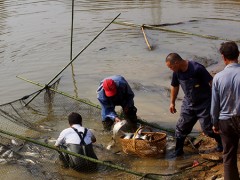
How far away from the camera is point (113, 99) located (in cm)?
611

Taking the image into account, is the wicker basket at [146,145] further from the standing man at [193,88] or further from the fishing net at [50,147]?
the standing man at [193,88]

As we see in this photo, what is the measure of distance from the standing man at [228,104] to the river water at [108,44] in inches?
118

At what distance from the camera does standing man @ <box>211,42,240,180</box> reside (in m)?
3.67

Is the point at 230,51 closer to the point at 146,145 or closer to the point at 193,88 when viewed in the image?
the point at 193,88

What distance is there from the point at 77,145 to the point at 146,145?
97cm

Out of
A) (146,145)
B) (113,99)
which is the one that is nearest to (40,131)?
(113,99)

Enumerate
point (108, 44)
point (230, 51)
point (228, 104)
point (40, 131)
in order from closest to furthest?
point (230, 51)
point (228, 104)
point (40, 131)
point (108, 44)

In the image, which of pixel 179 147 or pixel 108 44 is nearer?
pixel 179 147

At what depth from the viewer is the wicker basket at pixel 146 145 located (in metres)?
5.33

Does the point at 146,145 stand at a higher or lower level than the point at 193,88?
lower

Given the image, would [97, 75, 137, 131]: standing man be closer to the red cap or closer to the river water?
the red cap

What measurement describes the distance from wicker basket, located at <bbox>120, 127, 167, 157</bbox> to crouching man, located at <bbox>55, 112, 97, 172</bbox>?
0.53 meters

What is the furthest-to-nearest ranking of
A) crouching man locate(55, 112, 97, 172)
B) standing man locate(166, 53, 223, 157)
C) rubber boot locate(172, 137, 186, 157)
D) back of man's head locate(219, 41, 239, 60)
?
rubber boot locate(172, 137, 186, 157), crouching man locate(55, 112, 97, 172), standing man locate(166, 53, 223, 157), back of man's head locate(219, 41, 239, 60)

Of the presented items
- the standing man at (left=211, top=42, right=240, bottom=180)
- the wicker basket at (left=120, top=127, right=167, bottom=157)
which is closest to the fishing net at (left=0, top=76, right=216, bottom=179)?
the wicker basket at (left=120, top=127, right=167, bottom=157)
